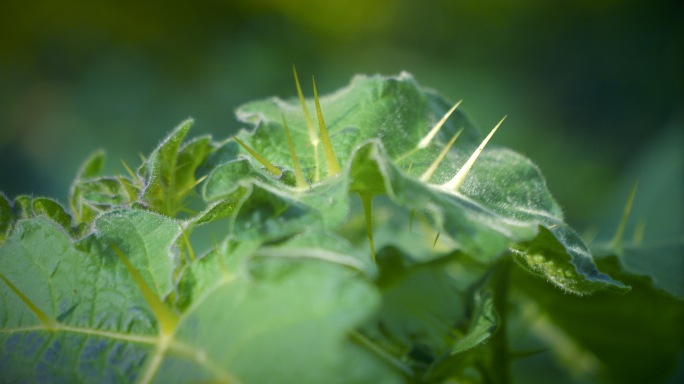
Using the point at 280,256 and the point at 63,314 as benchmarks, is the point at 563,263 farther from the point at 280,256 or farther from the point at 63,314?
the point at 63,314

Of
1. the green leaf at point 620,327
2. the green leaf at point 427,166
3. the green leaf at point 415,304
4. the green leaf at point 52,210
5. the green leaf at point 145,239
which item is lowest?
the green leaf at point 620,327

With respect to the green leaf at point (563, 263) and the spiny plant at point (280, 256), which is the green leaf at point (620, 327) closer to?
the spiny plant at point (280, 256)

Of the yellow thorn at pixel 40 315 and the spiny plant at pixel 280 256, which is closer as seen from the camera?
the spiny plant at pixel 280 256

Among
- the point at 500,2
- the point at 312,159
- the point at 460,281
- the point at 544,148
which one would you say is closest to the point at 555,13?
the point at 500,2

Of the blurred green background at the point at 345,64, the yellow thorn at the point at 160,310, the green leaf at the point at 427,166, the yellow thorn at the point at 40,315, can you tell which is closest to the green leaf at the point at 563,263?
the green leaf at the point at 427,166

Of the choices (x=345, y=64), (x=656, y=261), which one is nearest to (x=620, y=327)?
(x=656, y=261)
